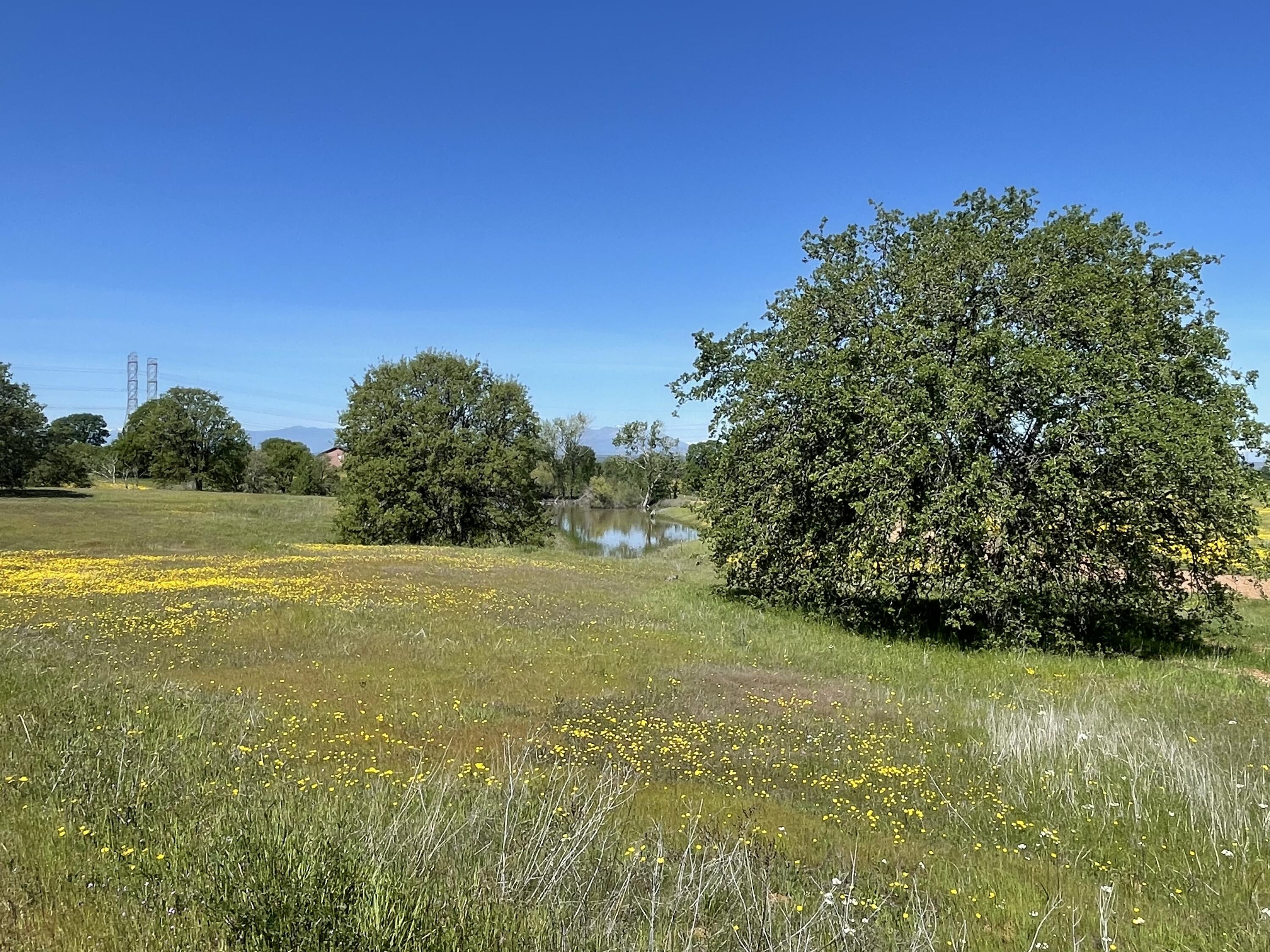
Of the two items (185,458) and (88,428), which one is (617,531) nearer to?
(185,458)

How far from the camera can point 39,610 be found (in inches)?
577

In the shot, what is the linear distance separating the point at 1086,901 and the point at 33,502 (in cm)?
6036

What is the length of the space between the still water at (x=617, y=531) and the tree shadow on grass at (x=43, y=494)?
3822cm

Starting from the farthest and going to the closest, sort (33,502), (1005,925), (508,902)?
(33,502), (1005,925), (508,902)

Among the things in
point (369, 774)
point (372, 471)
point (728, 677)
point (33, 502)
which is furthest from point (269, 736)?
point (33, 502)

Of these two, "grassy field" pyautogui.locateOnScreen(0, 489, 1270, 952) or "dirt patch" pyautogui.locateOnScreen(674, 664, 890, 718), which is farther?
"dirt patch" pyautogui.locateOnScreen(674, 664, 890, 718)

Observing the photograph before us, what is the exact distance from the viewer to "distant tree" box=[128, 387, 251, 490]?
96188mm

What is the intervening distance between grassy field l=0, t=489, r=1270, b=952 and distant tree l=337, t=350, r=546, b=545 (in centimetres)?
2901

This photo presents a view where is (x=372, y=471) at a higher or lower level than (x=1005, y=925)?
higher

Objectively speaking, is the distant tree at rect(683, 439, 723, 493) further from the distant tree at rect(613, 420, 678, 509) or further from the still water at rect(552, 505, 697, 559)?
the distant tree at rect(613, 420, 678, 509)

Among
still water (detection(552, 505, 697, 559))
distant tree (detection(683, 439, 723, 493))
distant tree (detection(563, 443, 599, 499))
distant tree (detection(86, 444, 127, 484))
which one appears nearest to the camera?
distant tree (detection(683, 439, 723, 493))

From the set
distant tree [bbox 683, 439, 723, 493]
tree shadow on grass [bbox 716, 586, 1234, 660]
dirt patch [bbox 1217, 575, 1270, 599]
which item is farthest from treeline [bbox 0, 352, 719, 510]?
dirt patch [bbox 1217, 575, 1270, 599]

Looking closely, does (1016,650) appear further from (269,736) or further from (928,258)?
(269,736)

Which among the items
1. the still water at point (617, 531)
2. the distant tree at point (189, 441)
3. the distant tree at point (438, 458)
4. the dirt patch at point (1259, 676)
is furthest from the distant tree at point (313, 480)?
the dirt patch at point (1259, 676)
